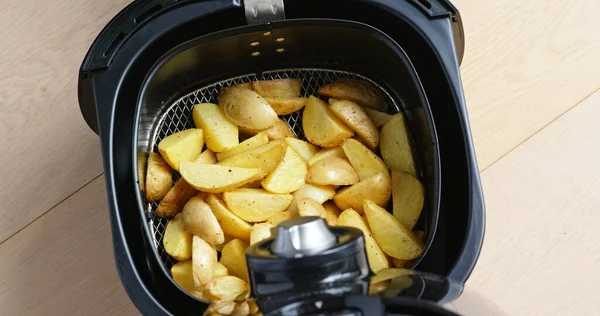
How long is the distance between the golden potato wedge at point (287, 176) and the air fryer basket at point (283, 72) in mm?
44

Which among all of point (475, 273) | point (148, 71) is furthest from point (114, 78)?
point (475, 273)

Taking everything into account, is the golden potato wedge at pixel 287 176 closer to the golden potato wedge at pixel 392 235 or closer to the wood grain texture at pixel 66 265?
the golden potato wedge at pixel 392 235

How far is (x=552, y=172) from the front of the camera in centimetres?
72

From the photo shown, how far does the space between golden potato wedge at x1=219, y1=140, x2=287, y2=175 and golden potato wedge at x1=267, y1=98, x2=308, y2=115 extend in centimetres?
4

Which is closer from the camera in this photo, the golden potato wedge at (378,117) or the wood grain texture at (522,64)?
the golden potato wedge at (378,117)

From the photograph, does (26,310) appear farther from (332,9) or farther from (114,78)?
(332,9)

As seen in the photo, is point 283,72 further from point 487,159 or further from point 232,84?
point 487,159

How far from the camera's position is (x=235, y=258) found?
22.6 inches

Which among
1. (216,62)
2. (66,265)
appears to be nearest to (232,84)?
(216,62)

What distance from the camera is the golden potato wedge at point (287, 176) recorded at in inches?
23.6

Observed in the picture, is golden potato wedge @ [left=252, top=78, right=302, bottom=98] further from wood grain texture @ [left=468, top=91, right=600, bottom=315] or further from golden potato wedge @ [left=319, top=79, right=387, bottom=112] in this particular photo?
wood grain texture @ [left=468, top=91, right=600, bottom=315]

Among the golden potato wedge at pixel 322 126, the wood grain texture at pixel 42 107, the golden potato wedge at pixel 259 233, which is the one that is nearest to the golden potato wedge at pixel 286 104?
the golden potato wedge at pixel 322 126

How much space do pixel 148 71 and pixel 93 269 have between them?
0.24 m

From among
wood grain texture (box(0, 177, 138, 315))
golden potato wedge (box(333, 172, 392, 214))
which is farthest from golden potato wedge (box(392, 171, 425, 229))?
wood grain texture (box(0, 177, 138, 315))
